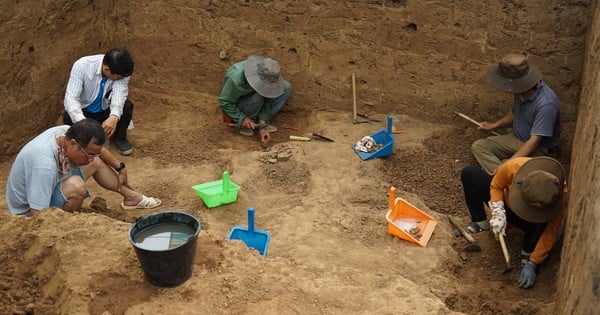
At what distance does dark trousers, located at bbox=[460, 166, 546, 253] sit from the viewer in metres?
4.88

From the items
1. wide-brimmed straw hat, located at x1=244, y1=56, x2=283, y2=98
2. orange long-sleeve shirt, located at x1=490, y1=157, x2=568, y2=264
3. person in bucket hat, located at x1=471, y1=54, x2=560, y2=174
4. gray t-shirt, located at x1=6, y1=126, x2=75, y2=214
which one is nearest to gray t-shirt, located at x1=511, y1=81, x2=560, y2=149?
person in bucket hat, located at x1=471, y1=54, x2=560, y2=174

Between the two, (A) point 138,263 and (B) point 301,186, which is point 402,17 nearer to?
(B) point 301,186

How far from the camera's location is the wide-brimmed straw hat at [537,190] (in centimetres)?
438

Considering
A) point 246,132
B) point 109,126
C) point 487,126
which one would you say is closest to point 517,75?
point 487,126

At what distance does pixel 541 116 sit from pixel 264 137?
2.82 meters

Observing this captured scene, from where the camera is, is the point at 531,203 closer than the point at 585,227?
No

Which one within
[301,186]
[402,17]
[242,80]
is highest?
[402,17]

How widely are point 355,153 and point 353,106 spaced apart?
0.88 m

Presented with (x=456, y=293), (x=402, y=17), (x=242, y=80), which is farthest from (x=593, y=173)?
(x=242, y=80)

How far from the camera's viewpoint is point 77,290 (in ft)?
12.4

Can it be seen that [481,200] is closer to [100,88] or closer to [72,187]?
[72,187]

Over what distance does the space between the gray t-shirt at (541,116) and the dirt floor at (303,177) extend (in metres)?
0.55

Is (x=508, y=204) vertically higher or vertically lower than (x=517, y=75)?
lower

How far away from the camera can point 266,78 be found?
668 centimetres
